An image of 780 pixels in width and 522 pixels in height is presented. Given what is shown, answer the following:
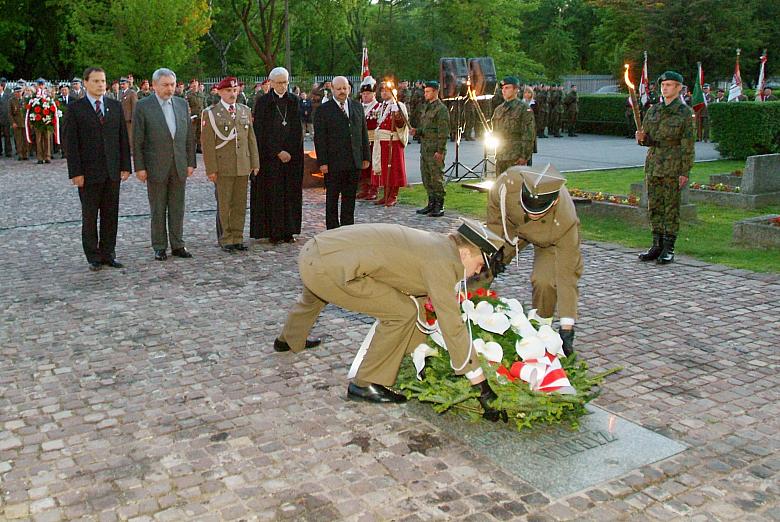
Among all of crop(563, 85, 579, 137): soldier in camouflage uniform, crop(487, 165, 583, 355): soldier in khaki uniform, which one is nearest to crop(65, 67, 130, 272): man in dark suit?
crop(487, 165, 583, 355): soldier in khaki uniform

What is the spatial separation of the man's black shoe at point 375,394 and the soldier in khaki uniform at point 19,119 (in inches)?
757

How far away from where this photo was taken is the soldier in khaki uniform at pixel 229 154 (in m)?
10.0

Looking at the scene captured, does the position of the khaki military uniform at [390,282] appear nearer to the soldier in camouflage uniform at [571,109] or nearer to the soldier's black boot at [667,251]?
the soldier's black boot at [667,251]

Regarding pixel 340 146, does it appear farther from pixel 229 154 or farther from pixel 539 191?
pixel 539 191

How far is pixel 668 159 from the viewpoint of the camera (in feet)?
31.1

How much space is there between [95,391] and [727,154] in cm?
1884

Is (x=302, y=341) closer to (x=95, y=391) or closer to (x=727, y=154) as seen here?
(x=95, y=391)

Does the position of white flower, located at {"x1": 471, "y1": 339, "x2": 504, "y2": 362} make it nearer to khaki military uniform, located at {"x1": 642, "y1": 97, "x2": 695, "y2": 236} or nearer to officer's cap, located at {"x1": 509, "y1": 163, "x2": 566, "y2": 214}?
officer's cap, located at {"x1": 509, "y1": 163, "x2": 566, "y2": 214}

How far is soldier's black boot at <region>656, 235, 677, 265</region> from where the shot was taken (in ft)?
30.8

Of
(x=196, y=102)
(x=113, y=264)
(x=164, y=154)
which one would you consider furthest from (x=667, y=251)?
(x=196, y=102)

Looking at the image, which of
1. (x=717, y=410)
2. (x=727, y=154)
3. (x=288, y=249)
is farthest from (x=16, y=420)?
(x=727, y=154)

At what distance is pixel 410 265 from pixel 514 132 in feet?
25.2

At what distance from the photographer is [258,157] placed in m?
10.3

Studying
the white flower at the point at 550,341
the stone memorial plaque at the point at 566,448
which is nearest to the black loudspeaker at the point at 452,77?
the white flower at the point at 550,341
